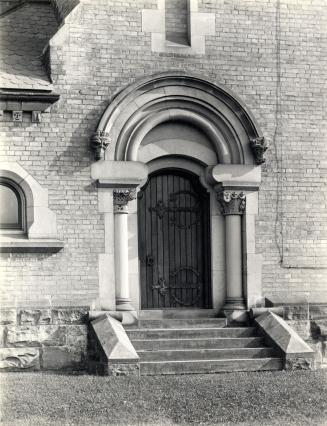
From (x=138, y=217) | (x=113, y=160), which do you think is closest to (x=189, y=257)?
(x=138, y=217)

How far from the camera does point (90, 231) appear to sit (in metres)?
14.2

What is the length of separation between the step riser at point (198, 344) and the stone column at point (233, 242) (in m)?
0.97

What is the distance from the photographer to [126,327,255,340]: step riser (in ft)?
45.7

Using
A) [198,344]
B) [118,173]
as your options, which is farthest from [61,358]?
[118,173]

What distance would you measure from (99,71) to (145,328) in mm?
4119

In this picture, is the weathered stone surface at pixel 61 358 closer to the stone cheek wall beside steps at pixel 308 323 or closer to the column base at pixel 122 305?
the column base at pixel 122 305

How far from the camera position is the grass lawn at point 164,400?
9.92 metres

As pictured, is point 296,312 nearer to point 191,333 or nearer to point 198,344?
point 191,333

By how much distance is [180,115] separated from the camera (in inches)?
581

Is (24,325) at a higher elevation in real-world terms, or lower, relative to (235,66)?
lower

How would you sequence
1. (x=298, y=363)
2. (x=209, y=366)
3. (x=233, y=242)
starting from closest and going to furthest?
(x=209, y=366), (x=298, y=363), (x=233, y=242)

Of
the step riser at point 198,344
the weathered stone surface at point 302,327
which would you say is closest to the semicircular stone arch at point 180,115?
the weathered stone surface at point 302,327

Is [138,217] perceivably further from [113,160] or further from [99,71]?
[99,71]

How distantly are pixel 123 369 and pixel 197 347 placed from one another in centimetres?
168
